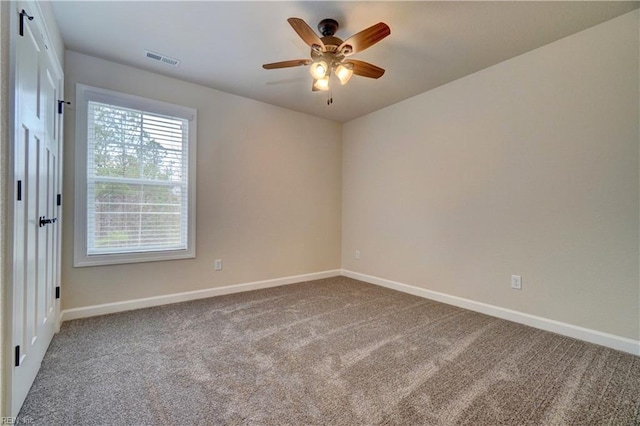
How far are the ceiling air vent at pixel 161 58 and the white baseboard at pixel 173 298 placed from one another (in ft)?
8.20

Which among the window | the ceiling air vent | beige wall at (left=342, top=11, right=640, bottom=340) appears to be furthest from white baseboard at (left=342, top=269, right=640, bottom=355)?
the ceiling air vent

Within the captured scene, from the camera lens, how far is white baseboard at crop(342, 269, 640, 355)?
2191mm

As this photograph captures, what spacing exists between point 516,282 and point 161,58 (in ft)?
13.6

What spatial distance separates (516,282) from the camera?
9.09 feet

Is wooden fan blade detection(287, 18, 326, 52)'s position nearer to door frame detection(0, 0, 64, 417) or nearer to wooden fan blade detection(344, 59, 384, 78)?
wooden fan blade detection(344, 59, 384, 78)

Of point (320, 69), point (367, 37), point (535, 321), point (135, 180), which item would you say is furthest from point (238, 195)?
point (535, 321)

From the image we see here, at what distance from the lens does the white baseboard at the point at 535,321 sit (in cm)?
219

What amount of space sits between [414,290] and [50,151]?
3.84m

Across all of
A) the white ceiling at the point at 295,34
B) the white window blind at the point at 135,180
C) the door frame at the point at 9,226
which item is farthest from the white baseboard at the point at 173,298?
the white ceiling at the point at 295,34

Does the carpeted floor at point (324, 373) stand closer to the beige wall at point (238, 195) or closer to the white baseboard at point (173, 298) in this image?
the white baseboard at point (173, 298)

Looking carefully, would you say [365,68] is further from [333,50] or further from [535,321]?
[535,321]

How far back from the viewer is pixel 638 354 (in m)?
2.11

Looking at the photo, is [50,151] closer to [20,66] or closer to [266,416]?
[20,66]

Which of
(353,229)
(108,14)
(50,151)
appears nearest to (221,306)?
(50,151)
